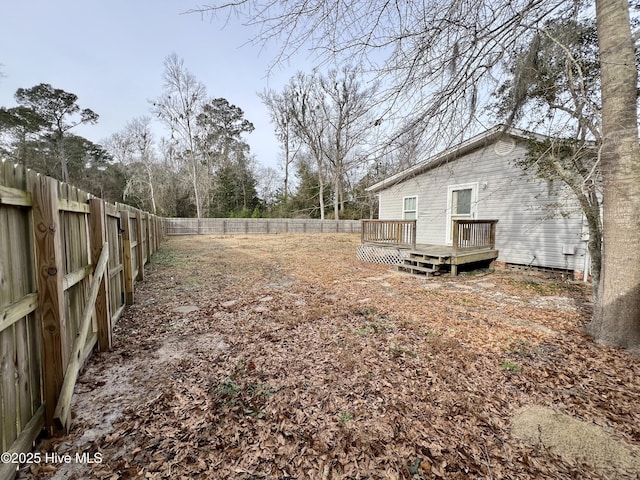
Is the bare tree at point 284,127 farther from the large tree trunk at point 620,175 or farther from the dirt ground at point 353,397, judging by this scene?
the dirt ground at point 353,397

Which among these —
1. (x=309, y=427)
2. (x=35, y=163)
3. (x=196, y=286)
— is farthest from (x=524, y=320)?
(x=35, y=163)

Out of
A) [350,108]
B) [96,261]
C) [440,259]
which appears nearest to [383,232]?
[440,259]

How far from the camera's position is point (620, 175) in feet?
9.36

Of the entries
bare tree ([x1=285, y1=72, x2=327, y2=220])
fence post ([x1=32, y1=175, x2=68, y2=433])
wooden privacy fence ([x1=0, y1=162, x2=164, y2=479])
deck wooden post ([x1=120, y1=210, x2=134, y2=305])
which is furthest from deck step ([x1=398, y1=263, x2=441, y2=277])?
fence post ([x1=32, y1=175, x2=68, y2=433])

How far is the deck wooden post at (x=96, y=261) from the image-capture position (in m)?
2.82

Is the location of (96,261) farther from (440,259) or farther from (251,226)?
(251,226)

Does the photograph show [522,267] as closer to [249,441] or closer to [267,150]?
[249,441]

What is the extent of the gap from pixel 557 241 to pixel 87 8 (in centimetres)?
1055

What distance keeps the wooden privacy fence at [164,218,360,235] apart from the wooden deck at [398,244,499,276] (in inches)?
689

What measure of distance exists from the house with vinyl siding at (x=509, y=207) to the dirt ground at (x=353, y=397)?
3227mm

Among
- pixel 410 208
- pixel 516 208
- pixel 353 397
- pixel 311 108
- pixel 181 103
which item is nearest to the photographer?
pixel 353 397

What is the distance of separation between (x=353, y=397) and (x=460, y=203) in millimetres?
8404

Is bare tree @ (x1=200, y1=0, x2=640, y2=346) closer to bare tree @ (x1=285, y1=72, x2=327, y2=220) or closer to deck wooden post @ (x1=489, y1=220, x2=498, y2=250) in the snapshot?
bare tree @ (x1=285, y1=72, x2=327, y2=220)

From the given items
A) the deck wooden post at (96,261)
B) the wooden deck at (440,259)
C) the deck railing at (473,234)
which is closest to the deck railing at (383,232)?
the wooden deck at (440,259)
